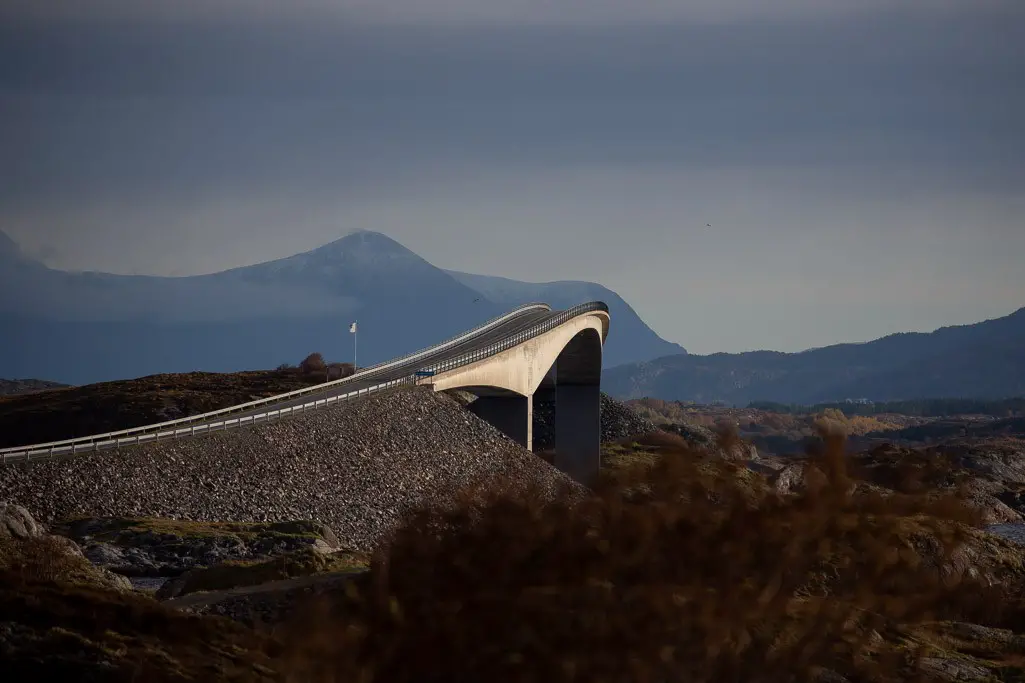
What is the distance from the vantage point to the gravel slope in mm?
43938

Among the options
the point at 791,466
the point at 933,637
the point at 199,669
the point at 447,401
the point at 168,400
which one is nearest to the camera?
the point at 199,669

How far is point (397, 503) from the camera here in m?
51.5

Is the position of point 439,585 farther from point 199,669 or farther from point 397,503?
point 397,503

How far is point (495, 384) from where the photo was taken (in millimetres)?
72000

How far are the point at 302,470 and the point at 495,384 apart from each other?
70.9ft

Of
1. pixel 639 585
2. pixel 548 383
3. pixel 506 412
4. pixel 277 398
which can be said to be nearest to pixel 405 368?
pixel 506 412

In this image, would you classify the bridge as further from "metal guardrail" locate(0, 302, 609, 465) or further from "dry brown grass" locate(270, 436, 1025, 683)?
"dry brown grass" locate(270, 436, 1025, 683)

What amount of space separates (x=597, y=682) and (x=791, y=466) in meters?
3.82

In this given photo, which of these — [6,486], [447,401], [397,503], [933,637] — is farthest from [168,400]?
[933,637]

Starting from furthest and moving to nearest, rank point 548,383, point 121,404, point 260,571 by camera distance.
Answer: point 548,383 < point 121,404 < point 260,571

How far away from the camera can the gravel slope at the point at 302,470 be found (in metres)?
43.9

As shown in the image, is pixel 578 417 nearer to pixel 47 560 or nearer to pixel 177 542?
pixel 177 542

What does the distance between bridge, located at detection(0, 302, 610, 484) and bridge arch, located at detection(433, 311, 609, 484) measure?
6cm

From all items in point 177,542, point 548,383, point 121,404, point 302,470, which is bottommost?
point 177,542
